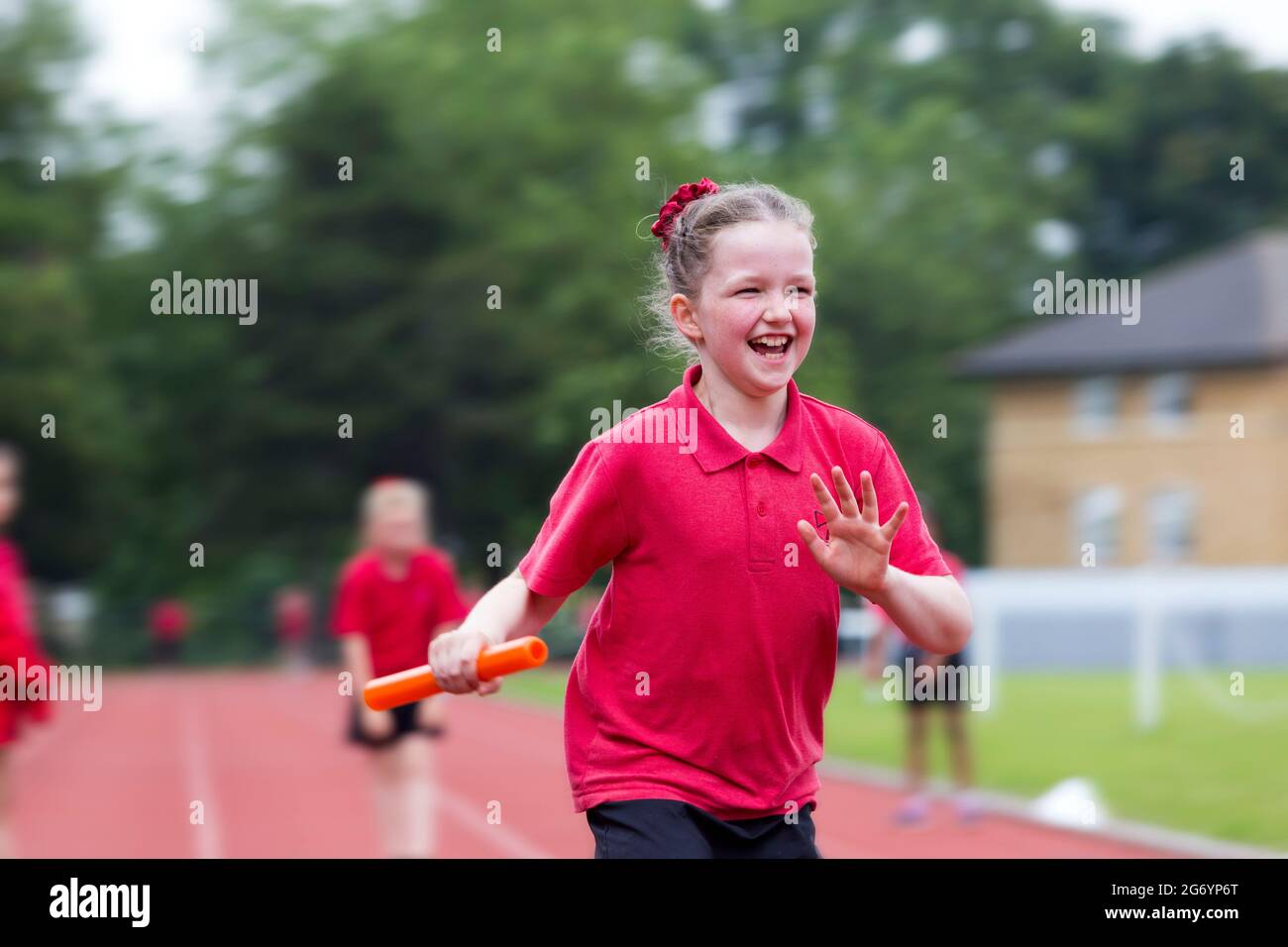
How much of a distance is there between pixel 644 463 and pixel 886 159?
51717mm

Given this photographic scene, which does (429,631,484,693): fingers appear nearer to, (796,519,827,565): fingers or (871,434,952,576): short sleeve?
(796,519,827,565): fingers

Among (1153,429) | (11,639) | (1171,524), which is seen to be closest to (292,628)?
(1171,524)

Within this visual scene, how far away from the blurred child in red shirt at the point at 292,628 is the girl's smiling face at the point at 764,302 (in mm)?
36320

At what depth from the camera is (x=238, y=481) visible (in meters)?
44.2

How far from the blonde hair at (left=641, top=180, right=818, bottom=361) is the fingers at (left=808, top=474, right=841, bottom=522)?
22.1 inches

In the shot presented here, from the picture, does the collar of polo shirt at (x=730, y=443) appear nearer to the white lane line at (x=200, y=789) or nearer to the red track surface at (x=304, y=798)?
the red track surface at (x=304, y=798)

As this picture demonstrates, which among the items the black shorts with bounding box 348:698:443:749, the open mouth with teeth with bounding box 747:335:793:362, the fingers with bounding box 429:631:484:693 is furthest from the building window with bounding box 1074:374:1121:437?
the fingers with bounding box 429:631:484:693

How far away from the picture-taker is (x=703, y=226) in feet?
11.6

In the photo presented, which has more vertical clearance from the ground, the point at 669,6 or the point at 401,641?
the point at 669,6

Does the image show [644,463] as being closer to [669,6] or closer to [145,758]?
[145,758]

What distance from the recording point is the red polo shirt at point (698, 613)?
3336mm

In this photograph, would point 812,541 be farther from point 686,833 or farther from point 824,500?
point 686,833

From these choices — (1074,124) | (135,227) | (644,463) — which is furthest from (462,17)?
(644,463)

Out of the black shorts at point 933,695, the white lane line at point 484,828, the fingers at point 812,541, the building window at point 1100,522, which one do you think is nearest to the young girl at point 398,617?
the white lane line at point 484,828
